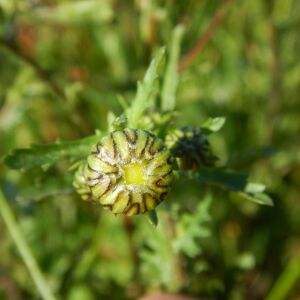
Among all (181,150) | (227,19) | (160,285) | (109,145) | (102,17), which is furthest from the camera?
(227,19)

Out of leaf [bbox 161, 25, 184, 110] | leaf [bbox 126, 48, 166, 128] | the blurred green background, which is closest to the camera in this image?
leaf [bbox 126, 48, 166, 128]

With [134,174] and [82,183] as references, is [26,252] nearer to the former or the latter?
[82,183]

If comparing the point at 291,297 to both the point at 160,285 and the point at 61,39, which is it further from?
the point at 61,39

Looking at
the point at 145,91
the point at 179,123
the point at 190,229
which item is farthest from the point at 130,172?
the point at 179,123

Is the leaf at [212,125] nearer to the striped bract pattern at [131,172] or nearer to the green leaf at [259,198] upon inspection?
the green leaf at [259,198]

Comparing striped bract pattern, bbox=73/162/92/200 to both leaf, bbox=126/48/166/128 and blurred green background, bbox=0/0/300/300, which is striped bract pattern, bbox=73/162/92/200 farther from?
blurred green background, bbox=0/0/300/300

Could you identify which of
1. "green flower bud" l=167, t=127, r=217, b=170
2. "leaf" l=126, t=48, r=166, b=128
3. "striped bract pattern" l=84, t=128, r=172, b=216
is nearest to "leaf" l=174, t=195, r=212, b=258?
"green flower bud" l=167, t=127, r=217, b=170

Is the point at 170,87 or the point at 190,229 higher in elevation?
the point at 170,87

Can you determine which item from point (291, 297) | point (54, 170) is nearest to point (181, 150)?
point (54, 170)
